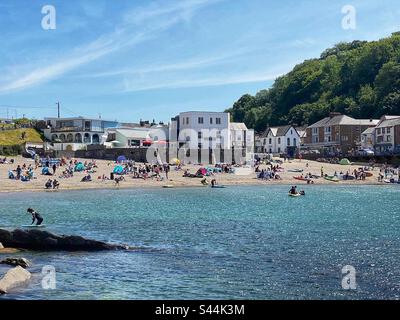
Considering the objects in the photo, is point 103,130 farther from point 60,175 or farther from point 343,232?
point 343,232

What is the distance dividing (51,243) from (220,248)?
781 centimetres


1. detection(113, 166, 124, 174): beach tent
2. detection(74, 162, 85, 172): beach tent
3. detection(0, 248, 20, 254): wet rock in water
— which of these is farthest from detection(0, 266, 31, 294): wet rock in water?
detection(74, 162, 85, 172): beach tent

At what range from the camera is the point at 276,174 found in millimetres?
75438

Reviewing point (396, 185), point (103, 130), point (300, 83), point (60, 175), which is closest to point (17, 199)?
point (60, 175)

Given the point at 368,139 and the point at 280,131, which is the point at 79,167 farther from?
the point at 280,131

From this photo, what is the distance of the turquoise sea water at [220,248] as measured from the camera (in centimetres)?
1748

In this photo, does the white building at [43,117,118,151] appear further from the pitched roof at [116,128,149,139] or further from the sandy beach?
the sandy beach

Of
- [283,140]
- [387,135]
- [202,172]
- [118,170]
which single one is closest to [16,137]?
[118,170]

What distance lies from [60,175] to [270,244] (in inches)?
1820

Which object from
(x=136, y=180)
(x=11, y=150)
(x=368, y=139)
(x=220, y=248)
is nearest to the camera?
(x=220, y=248)

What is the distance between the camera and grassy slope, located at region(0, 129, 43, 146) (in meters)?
94.8

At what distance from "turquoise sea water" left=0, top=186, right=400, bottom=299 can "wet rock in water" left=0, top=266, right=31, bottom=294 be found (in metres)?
0.42

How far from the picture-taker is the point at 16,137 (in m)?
98.6

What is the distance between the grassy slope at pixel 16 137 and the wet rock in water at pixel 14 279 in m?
77.2
